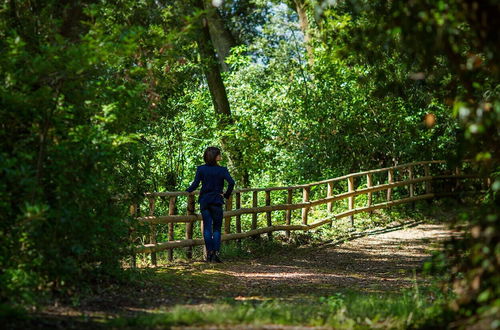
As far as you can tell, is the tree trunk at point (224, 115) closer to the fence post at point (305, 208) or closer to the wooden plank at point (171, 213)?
the fence post at point (305, 208)

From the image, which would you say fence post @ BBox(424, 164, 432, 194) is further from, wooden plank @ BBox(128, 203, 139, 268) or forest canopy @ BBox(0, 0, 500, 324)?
wooden plank @ BBox(128, 203, 139, 268)

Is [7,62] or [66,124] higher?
[7,62]

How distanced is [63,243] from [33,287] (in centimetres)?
59

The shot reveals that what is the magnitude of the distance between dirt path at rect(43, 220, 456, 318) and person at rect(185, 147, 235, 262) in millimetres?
531

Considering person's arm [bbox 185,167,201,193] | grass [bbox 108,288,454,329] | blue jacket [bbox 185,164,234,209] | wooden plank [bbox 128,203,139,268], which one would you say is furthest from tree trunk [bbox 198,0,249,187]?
grass [bbox 108,288,454,329]

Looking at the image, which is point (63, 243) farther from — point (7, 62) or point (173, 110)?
point (173, 110)

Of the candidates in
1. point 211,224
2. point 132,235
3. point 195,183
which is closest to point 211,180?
point 195,183

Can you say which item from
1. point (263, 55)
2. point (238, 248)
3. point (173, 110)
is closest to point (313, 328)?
point (238, 248)

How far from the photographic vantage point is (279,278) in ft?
35.4

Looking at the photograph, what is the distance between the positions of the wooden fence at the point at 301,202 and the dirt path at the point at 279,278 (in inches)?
22.7

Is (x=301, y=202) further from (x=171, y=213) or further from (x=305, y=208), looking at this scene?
(x=171, y=213)

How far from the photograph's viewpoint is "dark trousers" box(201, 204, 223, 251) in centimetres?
1182

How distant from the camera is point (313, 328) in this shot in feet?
19.3

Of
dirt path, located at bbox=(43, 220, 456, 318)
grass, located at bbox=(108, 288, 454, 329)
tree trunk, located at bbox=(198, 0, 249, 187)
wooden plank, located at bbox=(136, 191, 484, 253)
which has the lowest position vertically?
dirt path, located at bbox=(43, 220, 456, 318)
